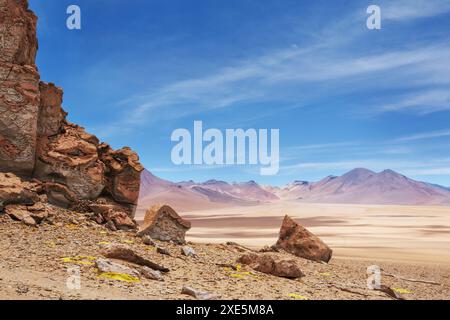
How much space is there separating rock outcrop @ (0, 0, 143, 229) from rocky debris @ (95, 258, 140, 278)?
7109mm

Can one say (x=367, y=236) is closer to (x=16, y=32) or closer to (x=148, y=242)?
(x=148, y=242)

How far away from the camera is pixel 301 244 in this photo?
20891 millimetres

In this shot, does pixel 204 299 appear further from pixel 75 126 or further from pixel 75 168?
pixel 75 126

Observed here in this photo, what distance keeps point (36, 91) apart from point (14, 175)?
11.9 ft

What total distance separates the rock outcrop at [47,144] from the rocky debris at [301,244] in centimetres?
770

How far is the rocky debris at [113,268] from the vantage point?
10.9 meters

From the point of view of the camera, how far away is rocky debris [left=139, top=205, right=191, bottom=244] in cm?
1745

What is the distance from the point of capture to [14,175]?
1728cm

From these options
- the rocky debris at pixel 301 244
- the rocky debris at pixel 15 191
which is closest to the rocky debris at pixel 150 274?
the rocky debris at pixel 15 191

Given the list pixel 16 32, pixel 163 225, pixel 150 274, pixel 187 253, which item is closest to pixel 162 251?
pixel 187 253

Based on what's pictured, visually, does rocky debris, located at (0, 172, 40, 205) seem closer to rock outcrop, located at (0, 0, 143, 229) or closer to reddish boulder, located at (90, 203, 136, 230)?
rock outcrop, located at (0, 0, 143, 229)

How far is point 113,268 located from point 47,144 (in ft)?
32.3

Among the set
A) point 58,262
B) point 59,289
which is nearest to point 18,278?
point 59,289

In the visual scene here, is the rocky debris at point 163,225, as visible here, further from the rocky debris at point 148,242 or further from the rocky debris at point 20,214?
the rocky debris at point 20,214
